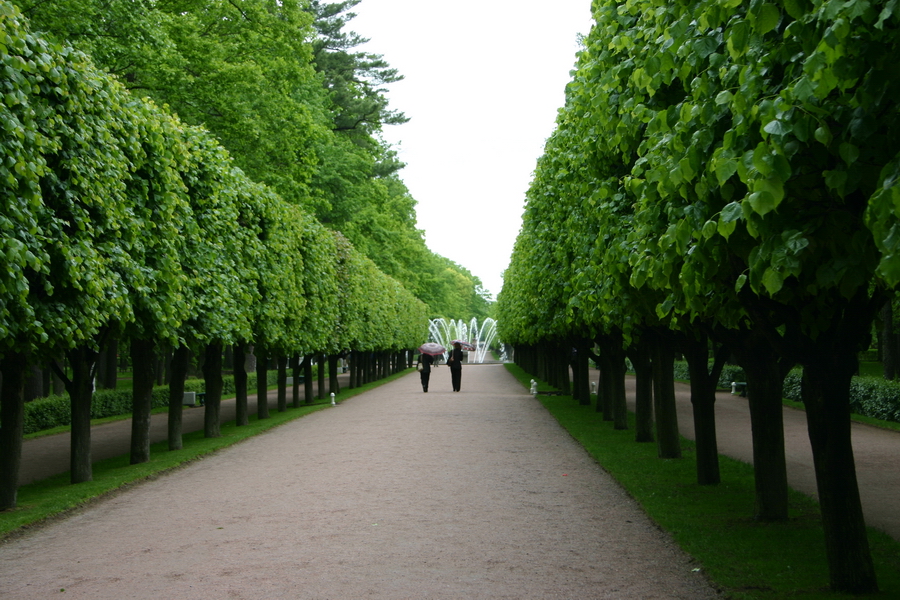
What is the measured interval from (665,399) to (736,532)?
550cm

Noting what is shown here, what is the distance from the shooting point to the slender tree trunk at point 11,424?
1101cm

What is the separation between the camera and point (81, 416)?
13.1 metres

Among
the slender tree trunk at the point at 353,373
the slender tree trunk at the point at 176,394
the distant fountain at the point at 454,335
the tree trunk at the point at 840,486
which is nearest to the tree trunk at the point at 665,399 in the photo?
the tree trunk at the point at 840,486

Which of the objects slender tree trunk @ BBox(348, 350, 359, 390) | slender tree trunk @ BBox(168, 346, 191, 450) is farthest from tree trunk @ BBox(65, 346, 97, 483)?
slender tree trunk @ BBox(348, 350, 359, 390)

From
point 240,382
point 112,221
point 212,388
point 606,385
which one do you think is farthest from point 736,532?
point 240,382

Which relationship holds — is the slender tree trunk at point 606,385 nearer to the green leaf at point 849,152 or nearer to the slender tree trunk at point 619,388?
the slender tree trunk at point 619,388

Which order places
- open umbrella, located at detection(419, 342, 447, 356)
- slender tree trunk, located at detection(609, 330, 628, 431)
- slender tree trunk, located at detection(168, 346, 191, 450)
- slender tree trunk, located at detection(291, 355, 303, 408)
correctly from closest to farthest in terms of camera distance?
slender tree trunk, located at detection(168, 346, 191, 450) → slender tree trunk, located at detection(609, 330, 628, 431) → slender tree trunk, located at detection(291, 355, 303, 408) → open umbrella, located at detection(419, 342, 447, 356)

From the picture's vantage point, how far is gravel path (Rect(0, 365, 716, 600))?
275 inches

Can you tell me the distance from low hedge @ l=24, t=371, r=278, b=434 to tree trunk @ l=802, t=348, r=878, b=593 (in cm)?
2100

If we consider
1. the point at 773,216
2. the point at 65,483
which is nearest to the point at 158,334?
the point at 65,483

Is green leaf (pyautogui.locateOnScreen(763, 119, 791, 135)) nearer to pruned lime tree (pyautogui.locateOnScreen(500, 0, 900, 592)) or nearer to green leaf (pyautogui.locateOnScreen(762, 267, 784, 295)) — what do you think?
pruned lime tree (pyautogui.locateOnScreen(500, 0, 900, 592))

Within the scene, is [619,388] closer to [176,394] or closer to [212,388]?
[212,388]

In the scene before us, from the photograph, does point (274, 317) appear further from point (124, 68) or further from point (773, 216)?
point (773, 216)

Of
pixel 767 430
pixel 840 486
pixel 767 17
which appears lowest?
pixel 840 486
